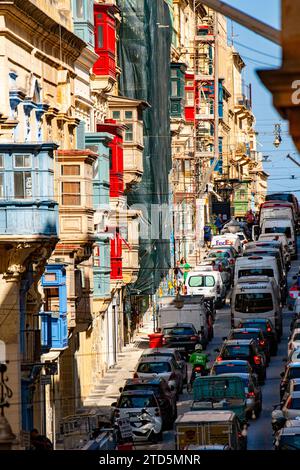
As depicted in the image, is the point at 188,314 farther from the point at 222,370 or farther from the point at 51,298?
the point at 51,298

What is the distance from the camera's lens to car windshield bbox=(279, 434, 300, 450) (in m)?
29.5

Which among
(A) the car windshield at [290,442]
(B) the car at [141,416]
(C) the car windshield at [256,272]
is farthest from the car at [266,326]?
(A) the car windshield at [290,442]

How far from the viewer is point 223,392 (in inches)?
1555

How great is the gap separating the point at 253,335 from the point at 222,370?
1084 centimetres

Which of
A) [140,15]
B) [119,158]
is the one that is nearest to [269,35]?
[119,158]

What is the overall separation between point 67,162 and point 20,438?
10.6 meters

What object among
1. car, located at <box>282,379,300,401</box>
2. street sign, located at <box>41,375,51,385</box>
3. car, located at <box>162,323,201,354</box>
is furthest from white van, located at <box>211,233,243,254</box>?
street sign, located at <box>41,375,51,385</box>

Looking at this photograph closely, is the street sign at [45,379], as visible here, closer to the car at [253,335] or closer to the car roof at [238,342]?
the car roof at [238,342]

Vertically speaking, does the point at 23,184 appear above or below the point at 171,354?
above

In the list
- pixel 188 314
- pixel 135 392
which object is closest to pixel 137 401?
pixel 135 392

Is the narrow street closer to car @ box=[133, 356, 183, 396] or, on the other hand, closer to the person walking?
car @ box=[133, 356, 183, 396]

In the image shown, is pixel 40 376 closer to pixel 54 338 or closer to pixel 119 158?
pixel 54 338

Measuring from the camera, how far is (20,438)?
107 feet

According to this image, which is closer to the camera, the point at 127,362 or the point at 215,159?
the point at 127,362
